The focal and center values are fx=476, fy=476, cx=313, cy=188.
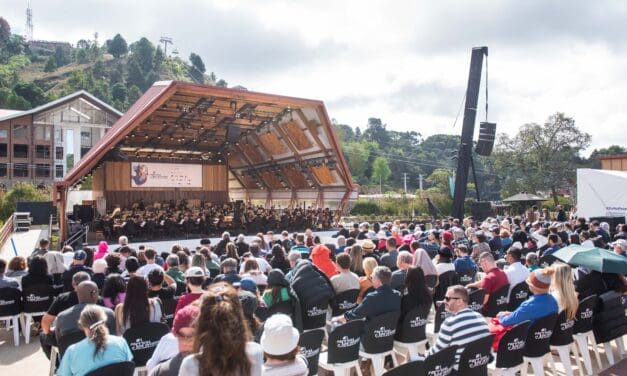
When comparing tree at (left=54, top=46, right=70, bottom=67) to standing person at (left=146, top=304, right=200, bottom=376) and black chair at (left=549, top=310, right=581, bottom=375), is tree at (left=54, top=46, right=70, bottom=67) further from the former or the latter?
standing person at (left=146, top=304, right=200, bottom=376)

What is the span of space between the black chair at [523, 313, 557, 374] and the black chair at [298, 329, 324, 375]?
1.82 m

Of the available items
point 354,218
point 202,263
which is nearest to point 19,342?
point 202,263

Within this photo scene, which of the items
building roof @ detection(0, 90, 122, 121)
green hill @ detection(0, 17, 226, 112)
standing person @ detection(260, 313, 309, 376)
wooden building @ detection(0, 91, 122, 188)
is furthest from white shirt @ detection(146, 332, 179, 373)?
green hill @ detection(0, 17, 226, 112)

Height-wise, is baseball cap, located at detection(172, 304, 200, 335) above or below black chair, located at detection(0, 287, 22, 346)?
above

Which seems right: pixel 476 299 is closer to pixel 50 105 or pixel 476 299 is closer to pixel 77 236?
pixel 77 236

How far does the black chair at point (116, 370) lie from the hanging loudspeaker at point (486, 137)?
13070mm

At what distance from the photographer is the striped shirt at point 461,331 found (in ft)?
10.9

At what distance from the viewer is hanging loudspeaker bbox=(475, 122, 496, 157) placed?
14.2 m

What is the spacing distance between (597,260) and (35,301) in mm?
6560

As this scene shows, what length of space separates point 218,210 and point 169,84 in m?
7.29

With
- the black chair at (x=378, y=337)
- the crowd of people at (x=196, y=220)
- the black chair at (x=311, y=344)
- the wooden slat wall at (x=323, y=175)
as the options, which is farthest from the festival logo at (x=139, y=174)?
the black chair at (x=311, y=344)

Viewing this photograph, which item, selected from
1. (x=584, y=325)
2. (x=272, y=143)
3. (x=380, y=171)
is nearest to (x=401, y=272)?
(x=584, y=325)

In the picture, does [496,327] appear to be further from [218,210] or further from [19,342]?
[218,210]

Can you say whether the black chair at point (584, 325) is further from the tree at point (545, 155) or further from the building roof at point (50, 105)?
the building roof at point (50, 105)
